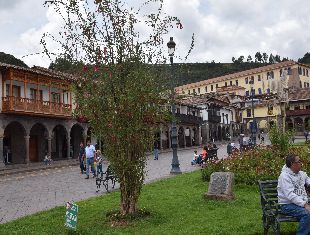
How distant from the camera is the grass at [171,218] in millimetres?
7578

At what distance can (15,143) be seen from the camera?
109 ft

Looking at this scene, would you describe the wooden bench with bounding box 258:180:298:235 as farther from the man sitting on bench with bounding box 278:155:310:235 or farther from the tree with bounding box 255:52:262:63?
the tree with bounding box 255:52:262:63

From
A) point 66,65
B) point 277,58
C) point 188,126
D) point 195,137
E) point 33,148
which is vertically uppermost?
point 277,58

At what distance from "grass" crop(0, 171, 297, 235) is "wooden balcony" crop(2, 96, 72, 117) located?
19093 mm

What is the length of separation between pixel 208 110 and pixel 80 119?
61.9 meters

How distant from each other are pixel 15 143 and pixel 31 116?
112 inches

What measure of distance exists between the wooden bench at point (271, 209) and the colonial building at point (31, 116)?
2038cm

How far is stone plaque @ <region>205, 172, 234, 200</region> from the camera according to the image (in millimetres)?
10312

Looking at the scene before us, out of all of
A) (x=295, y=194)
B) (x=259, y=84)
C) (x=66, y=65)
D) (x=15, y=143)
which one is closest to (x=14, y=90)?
(x=15, y=143)

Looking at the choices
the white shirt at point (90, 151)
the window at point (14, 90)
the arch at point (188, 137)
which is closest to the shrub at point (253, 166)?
the white shirt at point (90, 151)

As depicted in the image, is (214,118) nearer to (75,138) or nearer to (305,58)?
(75,138)

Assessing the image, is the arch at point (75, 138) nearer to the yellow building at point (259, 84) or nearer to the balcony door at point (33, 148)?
the balcony door at point (33, 148)

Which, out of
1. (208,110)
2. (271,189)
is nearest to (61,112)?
(271,189)

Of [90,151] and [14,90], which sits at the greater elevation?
[14,90]
